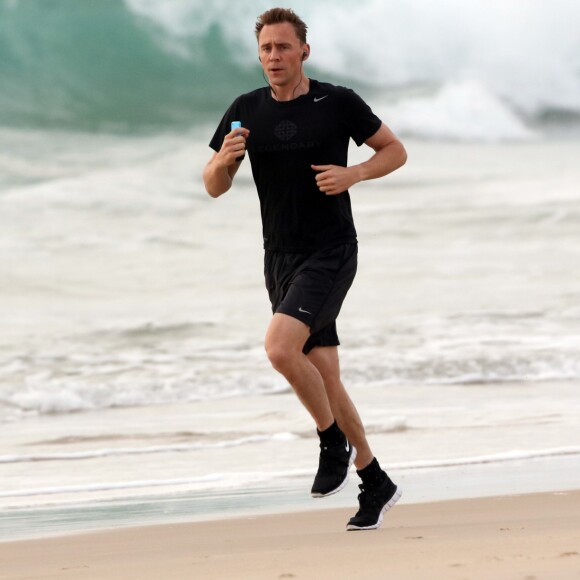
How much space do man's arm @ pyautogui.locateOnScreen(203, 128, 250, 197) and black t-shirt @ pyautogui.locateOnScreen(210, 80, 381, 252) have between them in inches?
2.6

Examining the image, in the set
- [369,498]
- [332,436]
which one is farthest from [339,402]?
[369,498]

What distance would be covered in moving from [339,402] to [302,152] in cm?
101

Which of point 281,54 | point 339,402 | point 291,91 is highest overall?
point 281,54

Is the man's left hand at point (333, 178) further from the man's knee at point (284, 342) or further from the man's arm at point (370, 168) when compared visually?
the man's knee at point (284, 342)

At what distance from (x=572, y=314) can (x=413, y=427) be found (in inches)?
295

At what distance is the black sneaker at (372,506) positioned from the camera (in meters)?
4.75

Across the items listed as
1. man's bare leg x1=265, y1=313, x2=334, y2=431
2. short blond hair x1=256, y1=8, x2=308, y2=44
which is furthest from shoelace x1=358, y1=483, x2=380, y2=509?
short blond hair x1=256, y1=8, x2=308, y2=44

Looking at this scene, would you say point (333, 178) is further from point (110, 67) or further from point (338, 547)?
point (110, 67)

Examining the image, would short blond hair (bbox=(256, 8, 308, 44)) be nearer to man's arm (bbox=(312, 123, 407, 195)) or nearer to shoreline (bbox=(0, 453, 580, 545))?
man's arm (bbox=(312, 123, 407, 195))

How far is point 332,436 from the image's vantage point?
4.74 meters

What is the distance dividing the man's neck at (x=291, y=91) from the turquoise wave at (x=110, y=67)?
23.6 metres

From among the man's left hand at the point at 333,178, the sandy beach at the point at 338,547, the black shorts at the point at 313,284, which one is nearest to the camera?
the sandy beach at the point at 338,547

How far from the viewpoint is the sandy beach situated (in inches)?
144

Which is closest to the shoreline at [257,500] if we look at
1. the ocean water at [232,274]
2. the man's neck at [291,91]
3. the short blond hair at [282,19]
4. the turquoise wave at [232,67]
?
the ocean water at [232,274]
